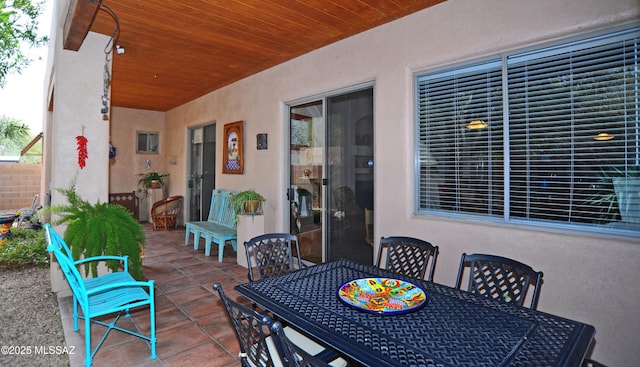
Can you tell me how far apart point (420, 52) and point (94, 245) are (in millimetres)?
3414

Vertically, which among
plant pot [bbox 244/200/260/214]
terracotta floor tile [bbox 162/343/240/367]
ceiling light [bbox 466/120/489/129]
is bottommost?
terracotta floor tile [bbox 162/343/240/367]

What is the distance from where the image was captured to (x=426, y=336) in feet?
4.40

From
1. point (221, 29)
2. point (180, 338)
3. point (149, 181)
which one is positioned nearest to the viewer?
point (180, 338)

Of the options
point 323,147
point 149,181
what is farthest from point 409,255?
point 149,181

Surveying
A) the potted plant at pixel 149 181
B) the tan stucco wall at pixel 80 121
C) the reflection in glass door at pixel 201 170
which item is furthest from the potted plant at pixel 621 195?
the potted plant at pixel 149 181

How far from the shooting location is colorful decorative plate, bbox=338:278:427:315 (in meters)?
1.57

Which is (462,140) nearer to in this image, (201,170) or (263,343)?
(263,343)

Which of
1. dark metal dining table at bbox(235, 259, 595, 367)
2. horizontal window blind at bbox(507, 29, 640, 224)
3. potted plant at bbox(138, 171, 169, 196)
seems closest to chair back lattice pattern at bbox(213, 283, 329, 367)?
dark metal dining table at bbox(235, 259, 595, 367)

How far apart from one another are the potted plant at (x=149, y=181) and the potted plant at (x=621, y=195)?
7.89m

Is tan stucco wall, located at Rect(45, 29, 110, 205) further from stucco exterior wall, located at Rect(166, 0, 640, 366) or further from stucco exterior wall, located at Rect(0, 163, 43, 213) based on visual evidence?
stucco exterior wall, located at Rect(0, 163, 43, 213)

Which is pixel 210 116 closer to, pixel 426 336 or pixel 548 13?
pixel 548 13

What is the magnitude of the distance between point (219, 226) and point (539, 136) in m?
4.55

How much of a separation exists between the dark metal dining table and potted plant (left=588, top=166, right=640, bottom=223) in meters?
1.19

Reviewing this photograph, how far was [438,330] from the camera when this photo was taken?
139cm
